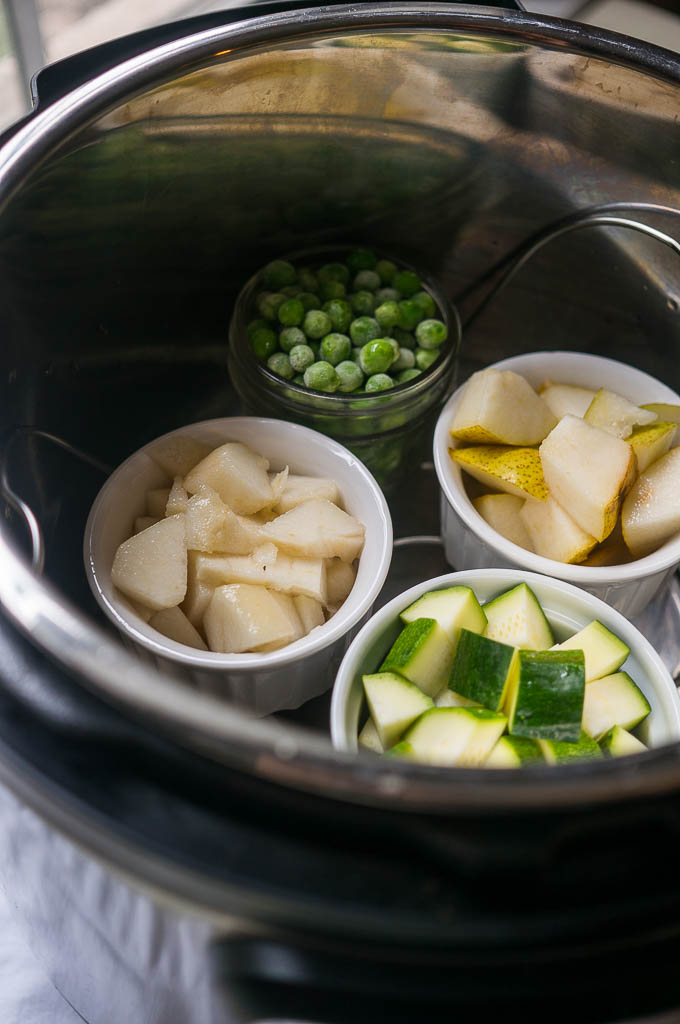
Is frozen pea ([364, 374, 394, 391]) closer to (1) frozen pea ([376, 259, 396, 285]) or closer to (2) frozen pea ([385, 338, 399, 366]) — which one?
(2) frozen pea ([385, 338, 399, 366])

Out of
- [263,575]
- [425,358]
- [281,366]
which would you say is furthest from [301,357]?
[263,575]

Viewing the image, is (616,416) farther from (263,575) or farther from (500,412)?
(263,575)

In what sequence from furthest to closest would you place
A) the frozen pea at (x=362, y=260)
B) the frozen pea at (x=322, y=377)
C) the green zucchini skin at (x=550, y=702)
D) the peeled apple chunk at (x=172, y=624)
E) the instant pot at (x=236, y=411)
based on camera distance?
the frozen pea at (x=362, y=260) < the frozen pea at (x=322, y=377) < the peeled apple chunk at (x=172, y=624) < the green zucchini skin at (x=550, y=702) < the instant pot at (x=236, y=411)

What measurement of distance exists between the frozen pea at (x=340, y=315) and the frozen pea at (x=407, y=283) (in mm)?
65

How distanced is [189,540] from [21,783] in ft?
0.97

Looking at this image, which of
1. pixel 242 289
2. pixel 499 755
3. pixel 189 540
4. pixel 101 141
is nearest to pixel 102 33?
pixel 242 289

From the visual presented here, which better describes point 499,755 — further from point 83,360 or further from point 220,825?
point 83,360

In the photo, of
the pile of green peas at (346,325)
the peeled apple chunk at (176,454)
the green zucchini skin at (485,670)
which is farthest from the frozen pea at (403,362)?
the green zucchini skin at (485,670)

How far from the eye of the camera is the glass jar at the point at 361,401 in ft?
2.90

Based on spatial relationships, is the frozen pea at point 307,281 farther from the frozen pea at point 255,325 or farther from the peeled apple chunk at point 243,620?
the peeled apple chunk at point 243,620

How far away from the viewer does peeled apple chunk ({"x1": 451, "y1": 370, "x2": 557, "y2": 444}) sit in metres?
0.84

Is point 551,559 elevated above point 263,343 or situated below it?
below

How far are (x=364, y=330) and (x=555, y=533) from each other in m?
0.28

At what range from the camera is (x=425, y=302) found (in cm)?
95
